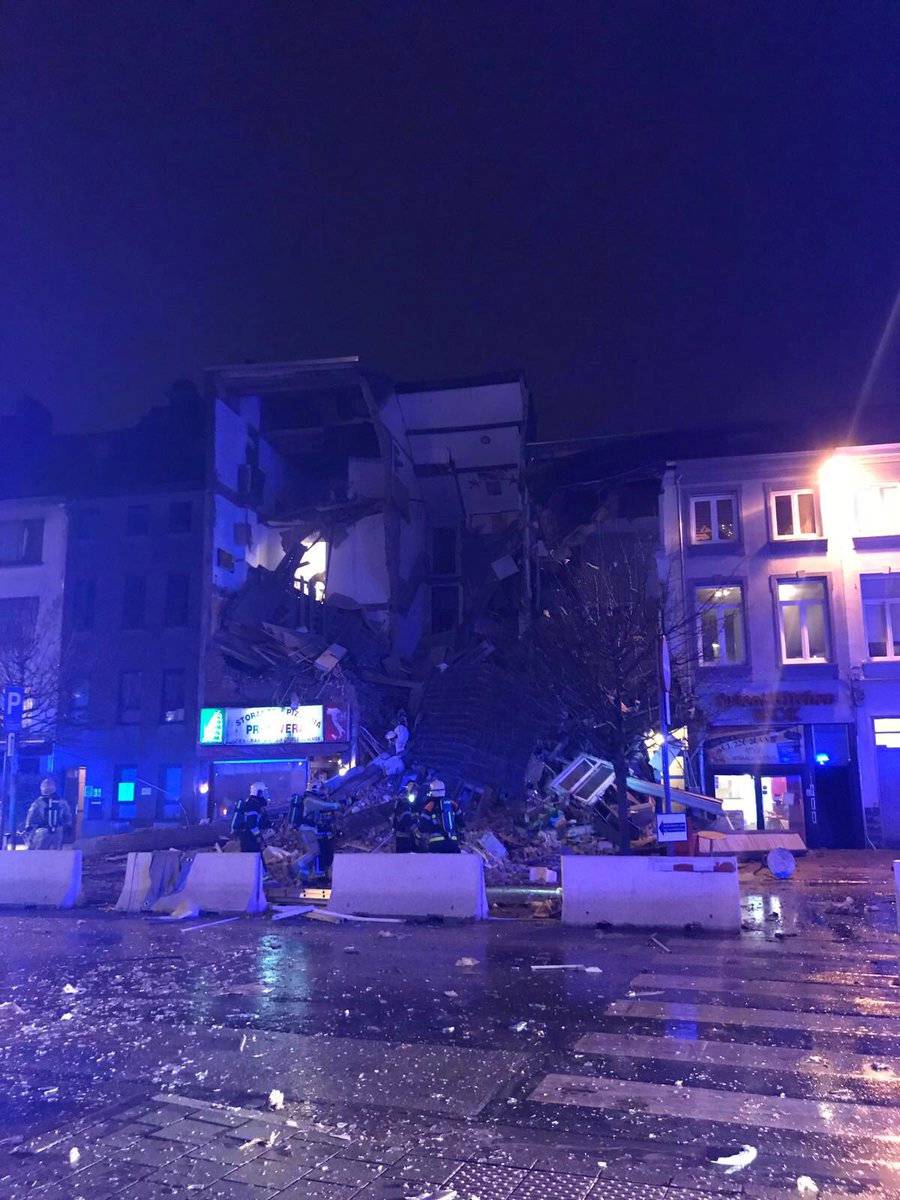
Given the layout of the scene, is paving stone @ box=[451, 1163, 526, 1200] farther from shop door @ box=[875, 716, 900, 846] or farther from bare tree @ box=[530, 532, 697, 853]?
shop door @ box=[875, 716, 900, 846]

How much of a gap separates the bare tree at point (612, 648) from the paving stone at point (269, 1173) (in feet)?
41.1

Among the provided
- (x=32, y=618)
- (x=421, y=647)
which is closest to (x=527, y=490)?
(x=421, y=647)

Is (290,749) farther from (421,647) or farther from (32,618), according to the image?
(32,618)

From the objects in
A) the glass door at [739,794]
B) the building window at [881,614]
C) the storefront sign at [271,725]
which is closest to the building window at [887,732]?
the building window at [881,614]

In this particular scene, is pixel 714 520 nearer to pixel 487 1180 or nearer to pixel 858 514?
pixel 858 514

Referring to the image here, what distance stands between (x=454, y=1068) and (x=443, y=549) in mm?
30625

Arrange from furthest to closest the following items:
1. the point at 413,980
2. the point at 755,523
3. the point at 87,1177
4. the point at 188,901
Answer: the point at 755,523 < the point at 188,901 < the point at 413,980 < the point at 87,1177

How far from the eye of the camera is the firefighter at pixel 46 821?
17.9 meters

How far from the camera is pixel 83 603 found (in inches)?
1261

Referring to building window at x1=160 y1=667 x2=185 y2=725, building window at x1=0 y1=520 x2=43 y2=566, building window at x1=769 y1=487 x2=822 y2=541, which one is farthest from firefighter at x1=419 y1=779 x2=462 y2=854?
building window at x1=0 y1=520 x2=43 y2=566

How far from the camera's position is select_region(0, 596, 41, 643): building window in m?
28.9

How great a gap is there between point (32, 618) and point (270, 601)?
8477mm

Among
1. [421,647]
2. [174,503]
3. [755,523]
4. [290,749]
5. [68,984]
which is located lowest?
[68,984]

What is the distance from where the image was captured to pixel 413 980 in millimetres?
9172
